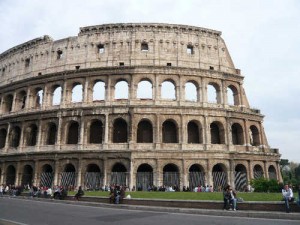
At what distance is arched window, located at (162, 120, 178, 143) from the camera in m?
24.0

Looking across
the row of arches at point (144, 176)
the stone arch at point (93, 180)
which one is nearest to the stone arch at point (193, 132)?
the row of arches at point (144, 176)

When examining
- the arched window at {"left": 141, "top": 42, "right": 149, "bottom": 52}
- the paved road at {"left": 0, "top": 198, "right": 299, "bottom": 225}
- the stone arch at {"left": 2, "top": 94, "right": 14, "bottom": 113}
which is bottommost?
the paved road at {"left": 0, "top": 198, "right": 299, "bottom": 225}

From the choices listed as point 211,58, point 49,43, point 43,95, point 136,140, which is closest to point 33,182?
point 43,95

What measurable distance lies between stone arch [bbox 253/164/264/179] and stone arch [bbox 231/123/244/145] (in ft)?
8.78

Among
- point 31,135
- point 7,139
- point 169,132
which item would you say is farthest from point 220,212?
point 7,139

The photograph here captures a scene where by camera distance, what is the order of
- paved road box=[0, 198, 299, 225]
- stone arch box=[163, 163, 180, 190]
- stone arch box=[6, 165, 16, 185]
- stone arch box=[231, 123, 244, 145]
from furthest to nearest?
stone arch box=[6, 165, 16, 185], stone arch box=[231, 123, 244, 145], stone arch box=[163, 163, 180, 190], paved road box=[0, 198, 299, 225]

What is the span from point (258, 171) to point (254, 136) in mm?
3495

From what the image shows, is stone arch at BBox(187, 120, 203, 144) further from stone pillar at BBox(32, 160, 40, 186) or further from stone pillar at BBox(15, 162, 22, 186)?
stone pillar at BBox(15, 162, 22, 186)

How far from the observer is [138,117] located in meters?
23.1

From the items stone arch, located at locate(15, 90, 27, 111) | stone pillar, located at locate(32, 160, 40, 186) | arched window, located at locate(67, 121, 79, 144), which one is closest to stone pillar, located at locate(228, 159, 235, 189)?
arched window, located at locate(67, 121, 79, 144)

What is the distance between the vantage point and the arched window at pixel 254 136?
86.2 ft

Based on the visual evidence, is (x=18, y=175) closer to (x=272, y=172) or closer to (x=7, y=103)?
(x=7, y=103)

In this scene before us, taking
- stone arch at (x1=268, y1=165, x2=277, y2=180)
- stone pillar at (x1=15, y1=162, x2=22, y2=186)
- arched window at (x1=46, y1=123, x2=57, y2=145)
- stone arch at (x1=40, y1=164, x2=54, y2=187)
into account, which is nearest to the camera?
stone arch at (x1=40, y1=164, x2=54, y2=187)

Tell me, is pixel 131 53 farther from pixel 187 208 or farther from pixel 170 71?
pixel 187 208
